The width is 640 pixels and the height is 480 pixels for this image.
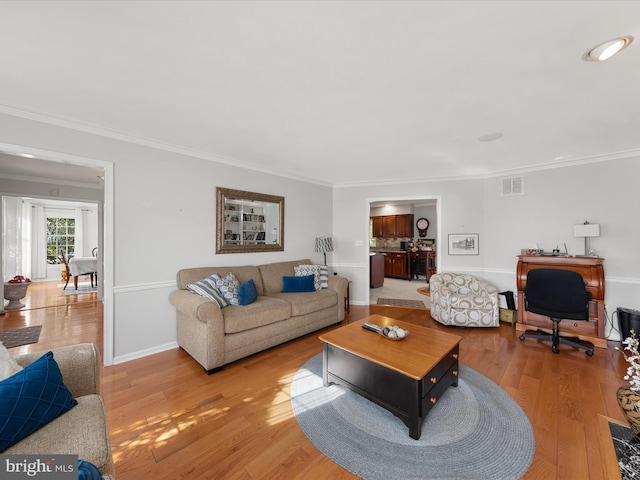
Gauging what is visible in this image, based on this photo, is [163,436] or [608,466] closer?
[608,466]

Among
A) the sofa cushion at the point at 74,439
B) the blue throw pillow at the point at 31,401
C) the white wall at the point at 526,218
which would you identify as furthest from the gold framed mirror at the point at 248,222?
the sofa cushion at the point at 74,439

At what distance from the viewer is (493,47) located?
151cm

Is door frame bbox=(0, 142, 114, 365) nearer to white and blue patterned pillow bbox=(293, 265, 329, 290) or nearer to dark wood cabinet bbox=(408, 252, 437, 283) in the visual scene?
white and blue patterned pillow bbox=(293, 265, 329, 290)

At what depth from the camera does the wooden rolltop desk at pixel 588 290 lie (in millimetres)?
3209

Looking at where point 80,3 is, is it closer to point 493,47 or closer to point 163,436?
point 493,47

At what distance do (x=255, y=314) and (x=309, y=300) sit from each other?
82cm

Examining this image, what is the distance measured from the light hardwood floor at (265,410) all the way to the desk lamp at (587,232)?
128 cm

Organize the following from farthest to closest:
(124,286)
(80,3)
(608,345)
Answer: (608,345) < (124,286) < (80,3)

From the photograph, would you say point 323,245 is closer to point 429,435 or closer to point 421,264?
point 429,435

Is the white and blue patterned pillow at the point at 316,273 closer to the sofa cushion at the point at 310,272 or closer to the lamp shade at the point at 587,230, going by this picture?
the sofa cushion at the point at 310,272

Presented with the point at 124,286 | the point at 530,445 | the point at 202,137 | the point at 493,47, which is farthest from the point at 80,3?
the point at 530,445

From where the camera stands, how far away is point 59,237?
792 centimetres

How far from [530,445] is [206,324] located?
2.66 m

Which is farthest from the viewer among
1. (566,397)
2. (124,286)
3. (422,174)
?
(422,174)
